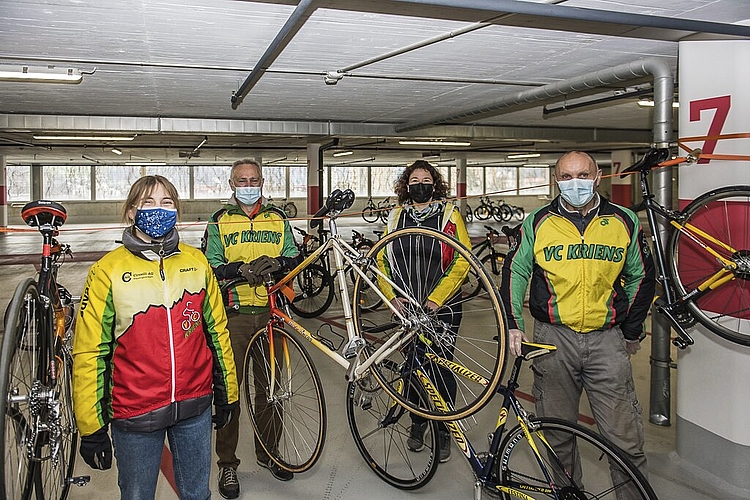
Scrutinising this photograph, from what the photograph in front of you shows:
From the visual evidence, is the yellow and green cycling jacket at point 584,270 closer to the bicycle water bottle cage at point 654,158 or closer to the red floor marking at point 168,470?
the bicycle water bottle cage at point 654,158

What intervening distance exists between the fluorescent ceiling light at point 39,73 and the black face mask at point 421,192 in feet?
9.56

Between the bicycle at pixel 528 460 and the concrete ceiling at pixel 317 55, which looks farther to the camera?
the concrete ceiling at pixel 317 55

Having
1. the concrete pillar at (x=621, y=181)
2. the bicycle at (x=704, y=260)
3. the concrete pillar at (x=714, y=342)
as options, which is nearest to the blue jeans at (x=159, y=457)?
the bicycle at (x=704, y=260)

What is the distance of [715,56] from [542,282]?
1495mm

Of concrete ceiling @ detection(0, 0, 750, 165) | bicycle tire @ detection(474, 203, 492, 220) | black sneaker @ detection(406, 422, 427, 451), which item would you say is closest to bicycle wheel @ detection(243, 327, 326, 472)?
black sneaker @ detection(406, 422, 427, 451)

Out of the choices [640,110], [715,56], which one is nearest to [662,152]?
[715,56]

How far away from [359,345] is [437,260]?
0.67 meters

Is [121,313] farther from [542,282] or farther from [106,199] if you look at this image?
[106,199]

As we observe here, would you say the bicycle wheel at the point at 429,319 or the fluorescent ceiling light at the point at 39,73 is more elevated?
the fluorescent ceiling light at the point at 39,73

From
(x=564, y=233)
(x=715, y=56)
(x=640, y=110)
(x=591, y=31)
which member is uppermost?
(x=640, y=110)

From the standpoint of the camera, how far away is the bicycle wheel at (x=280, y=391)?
2.74 metres

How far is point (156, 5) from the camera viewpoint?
9.46ft

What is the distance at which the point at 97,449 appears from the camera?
178 cm

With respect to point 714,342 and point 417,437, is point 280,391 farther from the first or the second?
point 714,342
